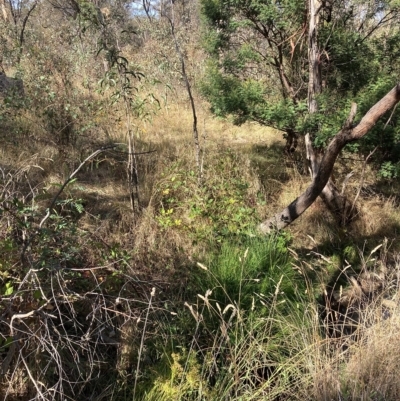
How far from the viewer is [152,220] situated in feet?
12.9

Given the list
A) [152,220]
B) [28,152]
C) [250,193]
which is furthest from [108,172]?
[250,193]

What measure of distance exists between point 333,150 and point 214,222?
4.67ft

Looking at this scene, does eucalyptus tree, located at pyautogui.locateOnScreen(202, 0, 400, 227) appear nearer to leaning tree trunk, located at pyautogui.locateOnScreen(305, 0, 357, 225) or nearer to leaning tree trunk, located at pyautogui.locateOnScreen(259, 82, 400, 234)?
leaning tree trunk, located at pyautogui.locateOnScreen(305, 0, 357, 225)

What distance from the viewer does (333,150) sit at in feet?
10.3

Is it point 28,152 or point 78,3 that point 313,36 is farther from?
point 28,152

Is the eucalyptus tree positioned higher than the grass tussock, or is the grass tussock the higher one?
the eucalyptus tree

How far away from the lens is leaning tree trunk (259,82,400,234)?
8.89 feet

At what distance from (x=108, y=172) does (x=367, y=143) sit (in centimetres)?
326

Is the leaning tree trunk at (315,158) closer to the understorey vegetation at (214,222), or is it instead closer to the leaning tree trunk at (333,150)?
the understorey vegetation at (214,222)

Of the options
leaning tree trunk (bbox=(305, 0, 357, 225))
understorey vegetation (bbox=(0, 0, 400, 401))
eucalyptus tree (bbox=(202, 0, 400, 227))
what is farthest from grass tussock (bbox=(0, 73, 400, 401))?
eucalyptus tree (bbox=(202, 0, 400, 227))

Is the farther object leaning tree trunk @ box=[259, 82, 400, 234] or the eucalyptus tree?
the eucalyptus tree

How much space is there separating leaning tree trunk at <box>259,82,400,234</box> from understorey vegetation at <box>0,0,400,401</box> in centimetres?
1

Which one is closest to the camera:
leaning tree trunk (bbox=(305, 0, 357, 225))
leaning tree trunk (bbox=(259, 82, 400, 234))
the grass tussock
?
the grass tussock

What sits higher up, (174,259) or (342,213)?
(342,213)
